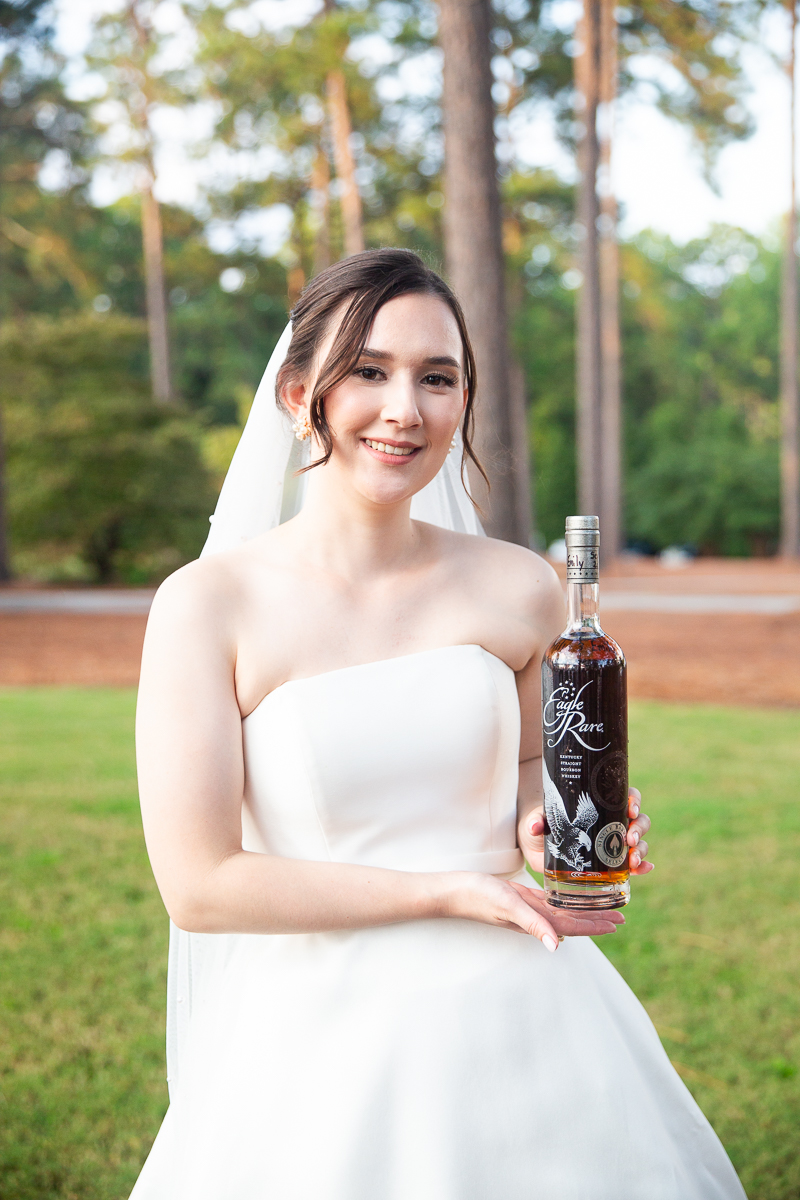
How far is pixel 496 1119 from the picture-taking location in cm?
174

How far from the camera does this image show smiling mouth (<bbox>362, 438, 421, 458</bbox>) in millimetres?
1810

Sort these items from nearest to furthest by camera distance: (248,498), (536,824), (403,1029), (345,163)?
(403,1029) < (536,824) < (248,498) < (345,163)

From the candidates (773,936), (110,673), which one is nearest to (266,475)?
(773,936)

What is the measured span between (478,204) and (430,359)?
6420mm

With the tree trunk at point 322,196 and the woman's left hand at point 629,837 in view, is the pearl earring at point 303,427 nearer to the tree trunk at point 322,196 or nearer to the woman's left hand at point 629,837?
the woman's left hand at point 629,837

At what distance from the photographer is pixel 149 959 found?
4.75 metres

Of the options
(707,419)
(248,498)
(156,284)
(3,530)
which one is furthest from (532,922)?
(707,419)

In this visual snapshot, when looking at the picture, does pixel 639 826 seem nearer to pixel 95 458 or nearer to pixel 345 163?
pixel 95 458

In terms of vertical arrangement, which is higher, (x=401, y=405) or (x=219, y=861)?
(x=401, y=405)

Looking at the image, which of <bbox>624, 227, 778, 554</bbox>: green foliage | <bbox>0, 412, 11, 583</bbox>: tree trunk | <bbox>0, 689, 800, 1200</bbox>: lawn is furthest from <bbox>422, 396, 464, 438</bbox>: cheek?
<bbox>624, 227, 778, 554</bbox>: green foliage

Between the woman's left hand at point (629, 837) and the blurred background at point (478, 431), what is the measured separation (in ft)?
2.78

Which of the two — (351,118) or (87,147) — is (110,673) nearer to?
(351,118)

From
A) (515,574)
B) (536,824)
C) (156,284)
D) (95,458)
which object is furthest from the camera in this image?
(156,284)

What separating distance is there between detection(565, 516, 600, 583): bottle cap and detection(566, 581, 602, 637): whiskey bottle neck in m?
0.04
